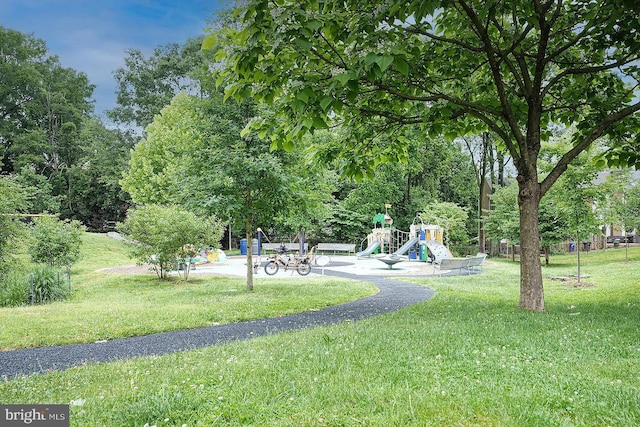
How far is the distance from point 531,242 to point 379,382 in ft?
15.8

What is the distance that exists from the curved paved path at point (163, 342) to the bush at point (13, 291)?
606 cm

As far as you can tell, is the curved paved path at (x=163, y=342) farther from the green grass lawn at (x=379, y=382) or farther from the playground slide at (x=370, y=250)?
the playground slide at (x=370, y=250)

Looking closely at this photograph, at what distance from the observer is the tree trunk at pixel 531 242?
6.99 metres

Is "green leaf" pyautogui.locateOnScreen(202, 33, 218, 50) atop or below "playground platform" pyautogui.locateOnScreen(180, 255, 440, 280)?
atop

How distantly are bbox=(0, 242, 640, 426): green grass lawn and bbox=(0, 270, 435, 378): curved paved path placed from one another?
851mm

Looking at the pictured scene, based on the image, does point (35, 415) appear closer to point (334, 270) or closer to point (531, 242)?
point (531, 242)

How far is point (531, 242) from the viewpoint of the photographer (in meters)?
7.02

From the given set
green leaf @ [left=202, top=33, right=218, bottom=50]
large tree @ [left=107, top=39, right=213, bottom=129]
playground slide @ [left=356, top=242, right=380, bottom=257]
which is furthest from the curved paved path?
large tree @ [left=107, top=39, right=213, bottom=129]

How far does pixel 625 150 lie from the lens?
7723 millimetres

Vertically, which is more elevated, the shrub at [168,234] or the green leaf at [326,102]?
the green leaf at [326,102]

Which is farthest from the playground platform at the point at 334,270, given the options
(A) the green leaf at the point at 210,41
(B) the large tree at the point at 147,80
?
(B) the large tree at the point at 147,80

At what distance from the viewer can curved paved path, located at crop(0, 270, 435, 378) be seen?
17.5 feet

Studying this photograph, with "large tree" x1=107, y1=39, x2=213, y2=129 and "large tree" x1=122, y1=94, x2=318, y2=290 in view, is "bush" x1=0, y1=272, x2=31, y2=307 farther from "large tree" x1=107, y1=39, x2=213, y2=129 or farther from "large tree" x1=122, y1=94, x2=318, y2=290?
"large tree" x1=107, y1=39, x2=213, y2=129

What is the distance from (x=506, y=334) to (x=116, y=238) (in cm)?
3420
